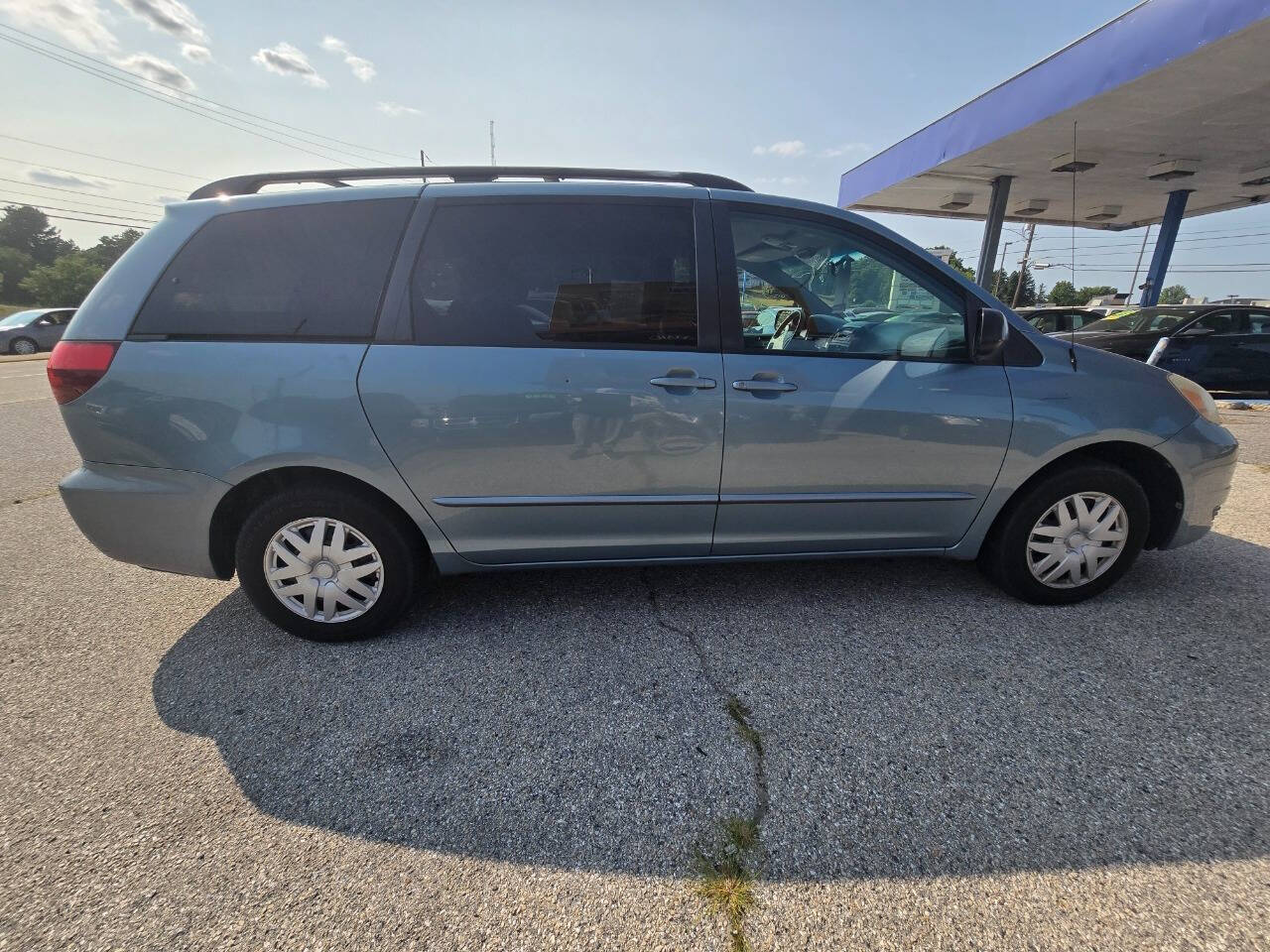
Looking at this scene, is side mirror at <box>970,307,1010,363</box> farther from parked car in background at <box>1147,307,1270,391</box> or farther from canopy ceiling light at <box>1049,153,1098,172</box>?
canopy ceiling light at <box>1049,153,1098,172</box>

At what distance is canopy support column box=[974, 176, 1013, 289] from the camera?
13711mm

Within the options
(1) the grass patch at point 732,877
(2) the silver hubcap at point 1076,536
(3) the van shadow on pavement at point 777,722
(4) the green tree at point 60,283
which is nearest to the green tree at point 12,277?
(4) the green tree at point 60,283

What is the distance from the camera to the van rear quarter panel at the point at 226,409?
2.24 m

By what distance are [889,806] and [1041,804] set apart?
0.44 meters

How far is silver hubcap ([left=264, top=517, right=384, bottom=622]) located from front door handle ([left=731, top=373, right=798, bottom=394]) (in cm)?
162

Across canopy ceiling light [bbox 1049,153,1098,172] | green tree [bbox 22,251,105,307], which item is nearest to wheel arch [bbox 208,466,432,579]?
canopy ceiling light [bbox 1049,153,1098,172]

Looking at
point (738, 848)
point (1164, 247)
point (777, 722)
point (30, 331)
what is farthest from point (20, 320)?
point (1164, 247)

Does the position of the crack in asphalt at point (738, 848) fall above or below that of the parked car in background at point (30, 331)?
above

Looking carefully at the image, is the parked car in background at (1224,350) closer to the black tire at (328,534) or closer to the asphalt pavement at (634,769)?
the asphalt pavement at (634,769)

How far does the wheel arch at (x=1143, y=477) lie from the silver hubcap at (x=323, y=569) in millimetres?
2774

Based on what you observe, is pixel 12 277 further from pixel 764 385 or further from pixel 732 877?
pixel 732 877

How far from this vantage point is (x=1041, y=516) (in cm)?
271

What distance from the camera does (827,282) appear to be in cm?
277

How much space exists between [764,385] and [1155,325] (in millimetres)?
10288
